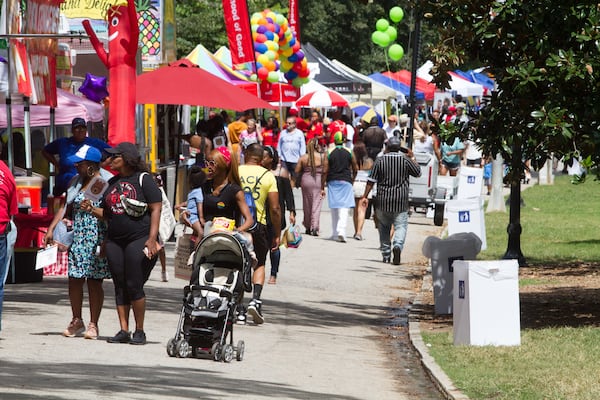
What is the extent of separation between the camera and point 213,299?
1084 centimetres

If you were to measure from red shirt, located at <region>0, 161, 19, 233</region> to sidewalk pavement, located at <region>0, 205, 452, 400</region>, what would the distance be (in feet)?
3.37

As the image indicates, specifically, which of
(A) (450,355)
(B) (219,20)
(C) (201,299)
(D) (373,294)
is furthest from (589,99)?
(B) (219,20)

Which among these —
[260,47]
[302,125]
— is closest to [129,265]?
[260,47]

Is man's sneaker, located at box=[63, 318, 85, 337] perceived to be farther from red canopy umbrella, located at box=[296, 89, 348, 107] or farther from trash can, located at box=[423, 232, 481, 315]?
red canopy umbrella, located at box=[296, 89, 348, 107]

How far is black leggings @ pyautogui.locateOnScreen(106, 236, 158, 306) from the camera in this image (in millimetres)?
11102

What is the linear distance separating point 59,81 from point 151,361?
41.8ft

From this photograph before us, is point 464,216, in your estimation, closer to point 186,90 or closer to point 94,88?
point 186,90

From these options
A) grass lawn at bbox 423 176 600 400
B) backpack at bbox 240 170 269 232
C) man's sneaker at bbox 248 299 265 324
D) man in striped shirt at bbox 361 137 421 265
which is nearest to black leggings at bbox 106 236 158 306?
backpack at bbox 240 170 269 232

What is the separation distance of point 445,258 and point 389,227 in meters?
5.61

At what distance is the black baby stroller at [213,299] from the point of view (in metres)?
10.8

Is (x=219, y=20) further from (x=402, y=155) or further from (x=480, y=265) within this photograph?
(x=480, y=265)

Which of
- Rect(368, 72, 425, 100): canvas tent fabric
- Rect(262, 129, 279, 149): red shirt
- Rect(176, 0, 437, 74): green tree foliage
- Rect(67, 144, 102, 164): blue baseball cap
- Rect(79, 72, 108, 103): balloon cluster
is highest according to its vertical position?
Rect(176, 0, 437, 74): green tree foliage

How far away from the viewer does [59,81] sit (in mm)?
22500

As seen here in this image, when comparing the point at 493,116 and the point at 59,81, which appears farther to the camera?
the point at 59,81
